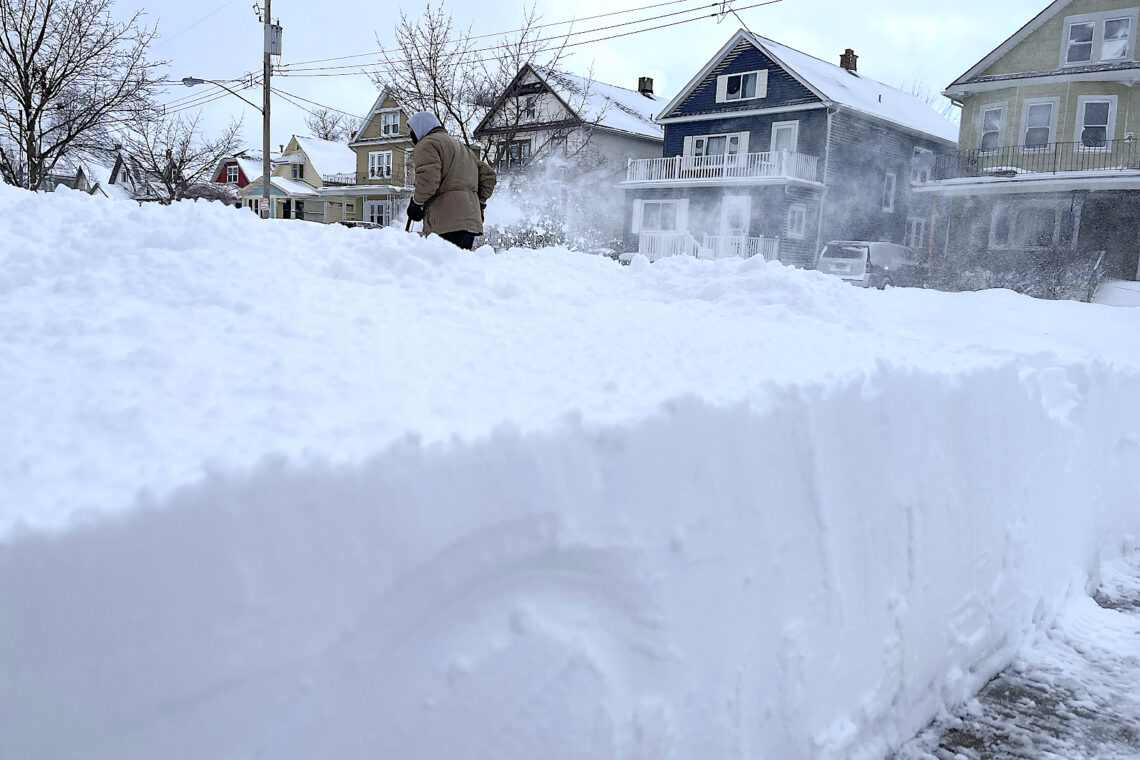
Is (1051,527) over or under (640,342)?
under

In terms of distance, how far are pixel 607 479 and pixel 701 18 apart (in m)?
19.4

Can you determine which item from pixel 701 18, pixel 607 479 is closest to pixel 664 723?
pixel 607 479

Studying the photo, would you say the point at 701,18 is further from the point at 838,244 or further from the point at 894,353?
the point at 894,353

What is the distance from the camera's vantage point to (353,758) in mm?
1304

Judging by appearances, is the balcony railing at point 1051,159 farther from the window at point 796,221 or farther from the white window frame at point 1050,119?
the window at point 796,221

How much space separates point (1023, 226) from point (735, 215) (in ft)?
27.4

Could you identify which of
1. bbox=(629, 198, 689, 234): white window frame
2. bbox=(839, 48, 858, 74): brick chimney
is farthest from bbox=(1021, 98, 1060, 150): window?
bbox=(629, 198, 689, 234): white window frame

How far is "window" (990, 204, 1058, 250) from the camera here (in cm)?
2152

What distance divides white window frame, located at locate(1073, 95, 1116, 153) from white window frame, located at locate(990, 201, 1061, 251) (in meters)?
1.67

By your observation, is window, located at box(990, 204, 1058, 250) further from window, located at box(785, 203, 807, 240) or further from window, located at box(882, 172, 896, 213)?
window, located at box(785, 203, 807, 240)

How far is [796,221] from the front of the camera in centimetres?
2605

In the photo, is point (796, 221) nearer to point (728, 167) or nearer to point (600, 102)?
point (728, 167)

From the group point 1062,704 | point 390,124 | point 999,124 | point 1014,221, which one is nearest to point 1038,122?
point 999,124

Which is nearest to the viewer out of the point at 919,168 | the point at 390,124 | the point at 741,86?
the point at 741,86
